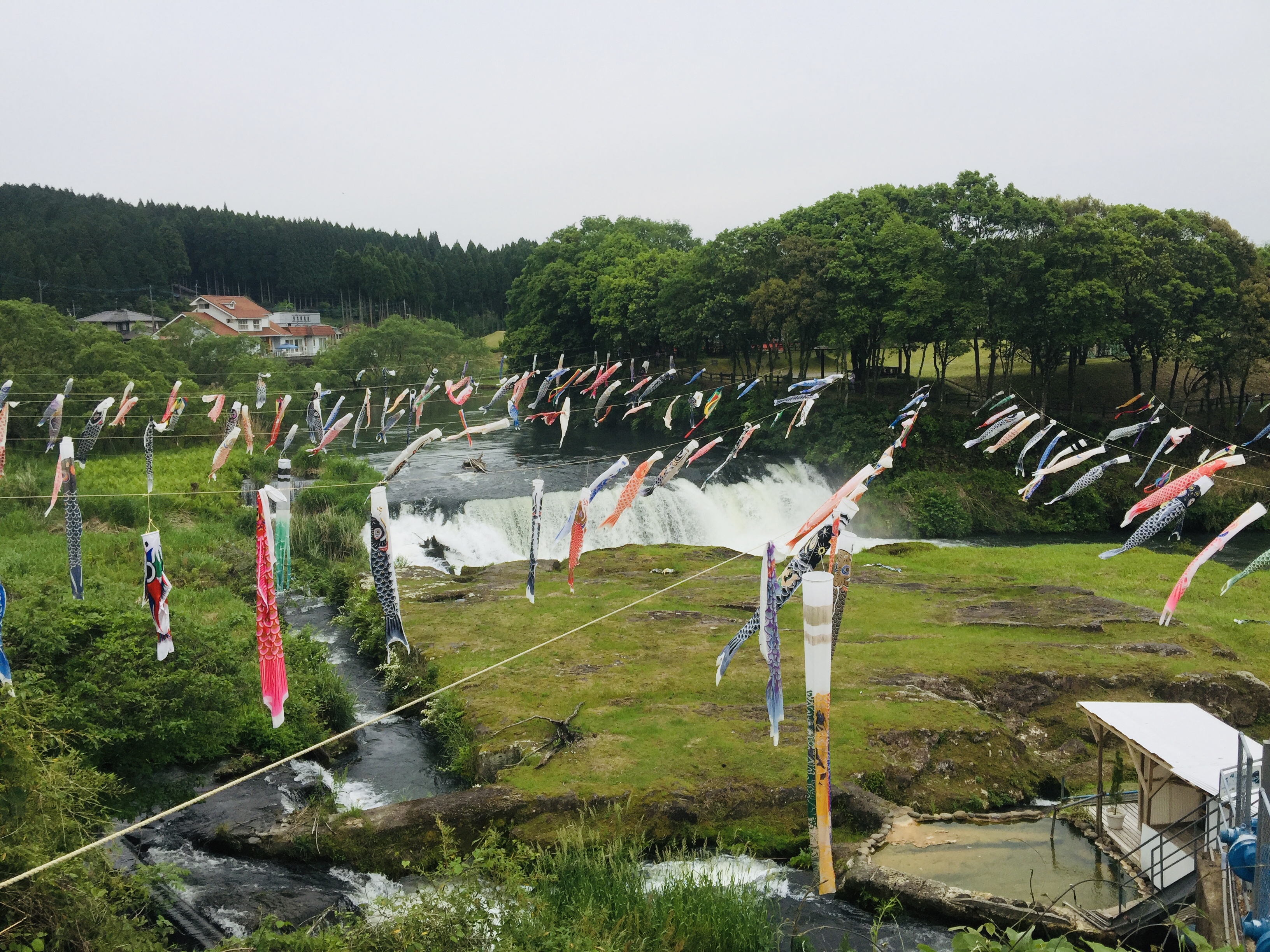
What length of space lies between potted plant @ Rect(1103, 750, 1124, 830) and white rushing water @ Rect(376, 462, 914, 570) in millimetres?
15383

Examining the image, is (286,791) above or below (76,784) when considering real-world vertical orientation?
below

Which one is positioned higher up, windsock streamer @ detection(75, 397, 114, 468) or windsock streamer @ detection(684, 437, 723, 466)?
windsock streamer @ detection(75, 397, 114, 468)

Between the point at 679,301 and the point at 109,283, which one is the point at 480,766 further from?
the point at 109,283

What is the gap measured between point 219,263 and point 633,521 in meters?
82.9

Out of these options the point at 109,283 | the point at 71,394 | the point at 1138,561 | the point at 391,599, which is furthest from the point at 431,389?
the point at 109,283

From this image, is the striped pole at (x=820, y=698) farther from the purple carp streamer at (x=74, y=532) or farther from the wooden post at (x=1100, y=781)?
the purple carp streamer at (x=74, y=532)

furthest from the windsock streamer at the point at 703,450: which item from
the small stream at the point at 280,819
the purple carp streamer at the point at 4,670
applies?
the purple carp streamer at the point at 4,670

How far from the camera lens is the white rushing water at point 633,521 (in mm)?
30297

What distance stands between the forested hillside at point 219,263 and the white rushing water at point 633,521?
194 feet

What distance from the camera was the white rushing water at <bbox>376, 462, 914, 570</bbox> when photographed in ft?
99.4

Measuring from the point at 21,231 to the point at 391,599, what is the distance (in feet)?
275

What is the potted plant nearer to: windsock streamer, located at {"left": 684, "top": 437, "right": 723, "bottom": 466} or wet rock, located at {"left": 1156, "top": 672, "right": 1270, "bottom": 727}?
wet rock, located at {"left": 1156, "top": 672, "right": 1270, "bottom": 727}

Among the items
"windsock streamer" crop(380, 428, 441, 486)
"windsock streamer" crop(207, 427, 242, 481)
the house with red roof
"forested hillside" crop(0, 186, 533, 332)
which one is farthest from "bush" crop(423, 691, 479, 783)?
"forested hillside" crop(0, 186, 533, 332)

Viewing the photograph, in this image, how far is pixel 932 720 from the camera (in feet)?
53.7
